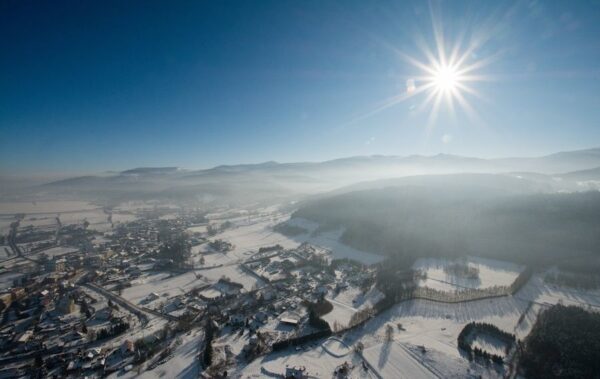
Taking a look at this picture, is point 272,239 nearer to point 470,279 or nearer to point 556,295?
point 470,279

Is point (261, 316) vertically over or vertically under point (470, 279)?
under

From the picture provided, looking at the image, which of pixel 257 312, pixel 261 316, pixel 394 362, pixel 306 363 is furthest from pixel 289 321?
pixel 394 362

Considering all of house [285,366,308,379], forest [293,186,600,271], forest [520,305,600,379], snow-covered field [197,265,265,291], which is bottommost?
snow-covered field [197,265,265,291]

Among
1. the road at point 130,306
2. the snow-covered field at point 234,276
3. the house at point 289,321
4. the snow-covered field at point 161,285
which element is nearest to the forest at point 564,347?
the house at point 289,321

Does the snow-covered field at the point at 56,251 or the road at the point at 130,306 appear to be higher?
Result: the road at the point at 130,306

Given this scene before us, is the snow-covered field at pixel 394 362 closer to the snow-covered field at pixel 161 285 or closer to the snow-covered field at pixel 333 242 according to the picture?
the snow-covered field at pixel 333 242

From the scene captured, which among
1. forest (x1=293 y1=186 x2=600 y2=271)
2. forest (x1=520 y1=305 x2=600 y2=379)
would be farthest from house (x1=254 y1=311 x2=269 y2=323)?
forest (x1=293 y1=186 x2=600 y2=271)

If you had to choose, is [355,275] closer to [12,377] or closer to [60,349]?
[60,349]

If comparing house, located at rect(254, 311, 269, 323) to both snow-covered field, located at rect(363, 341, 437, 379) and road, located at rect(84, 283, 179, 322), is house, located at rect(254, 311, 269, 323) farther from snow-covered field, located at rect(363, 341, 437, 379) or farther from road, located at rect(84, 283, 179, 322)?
snow-covered field, located at rect(363, 341, 437, 379)

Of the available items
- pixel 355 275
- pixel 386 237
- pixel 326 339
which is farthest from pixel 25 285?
pixel 386 237

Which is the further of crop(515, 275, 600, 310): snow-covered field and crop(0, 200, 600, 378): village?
crop(515, 275, 600, 310): snow-covered field

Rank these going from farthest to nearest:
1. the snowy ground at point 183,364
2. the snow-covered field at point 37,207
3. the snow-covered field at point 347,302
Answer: the snow-covered field at point 37,207 → the snow-covered field at point 347,302 → the snowy ground at point 183,364
